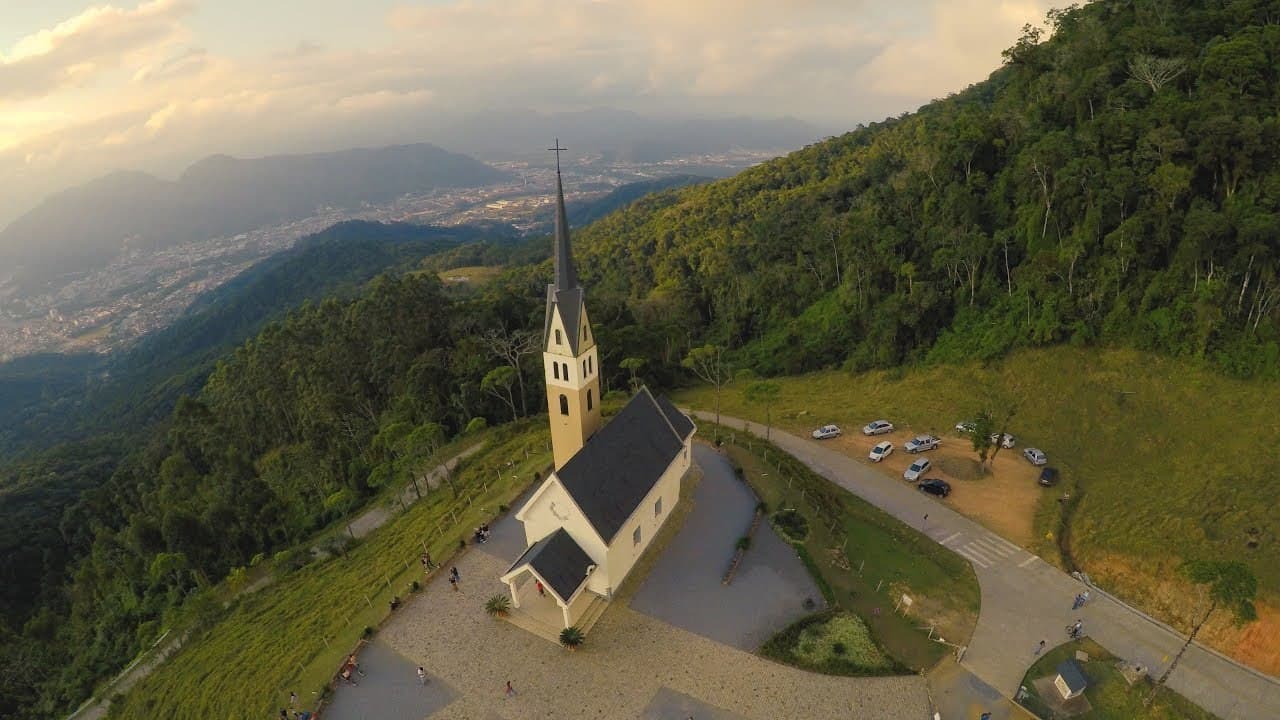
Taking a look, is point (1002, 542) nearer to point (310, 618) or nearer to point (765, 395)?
point (765, 395)

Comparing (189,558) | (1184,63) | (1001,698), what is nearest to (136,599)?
(189,558)

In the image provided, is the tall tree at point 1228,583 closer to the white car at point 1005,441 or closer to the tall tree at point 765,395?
the white car at point 1005,441

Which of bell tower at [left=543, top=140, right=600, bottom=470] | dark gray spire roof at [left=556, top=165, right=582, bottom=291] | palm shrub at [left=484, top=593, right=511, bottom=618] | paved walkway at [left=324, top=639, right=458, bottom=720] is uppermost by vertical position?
dark gray spire roof at [left=556, top=165, right=582, bottom=291]

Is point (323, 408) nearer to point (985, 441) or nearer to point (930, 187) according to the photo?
point (985, 441)

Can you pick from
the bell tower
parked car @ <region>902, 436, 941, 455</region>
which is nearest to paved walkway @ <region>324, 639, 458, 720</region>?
the bell tower

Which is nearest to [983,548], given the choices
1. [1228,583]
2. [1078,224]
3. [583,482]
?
[1228,583]

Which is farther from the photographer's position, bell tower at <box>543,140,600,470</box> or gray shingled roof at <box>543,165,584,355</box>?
bell tower at <box>543,140,600,470</box>

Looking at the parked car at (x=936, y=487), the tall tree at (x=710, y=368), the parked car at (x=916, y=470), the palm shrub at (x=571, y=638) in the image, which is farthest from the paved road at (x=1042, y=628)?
the tall tree at (x=710, y=368)

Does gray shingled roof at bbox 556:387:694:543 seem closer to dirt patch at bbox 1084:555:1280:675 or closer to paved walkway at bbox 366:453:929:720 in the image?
paved walkway at bbox 366:453:929:720
